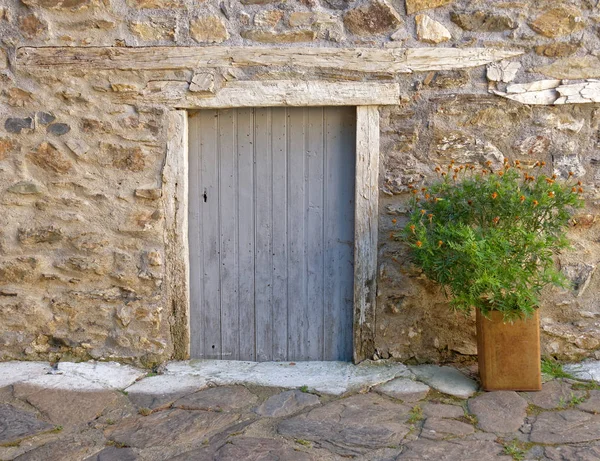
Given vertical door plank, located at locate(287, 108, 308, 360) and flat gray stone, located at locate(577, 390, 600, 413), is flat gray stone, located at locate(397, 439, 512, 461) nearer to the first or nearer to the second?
flat gray stone, located at locate(577, 390, 600, 413)

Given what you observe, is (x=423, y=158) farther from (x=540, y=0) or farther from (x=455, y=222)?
(x=540, y=0)

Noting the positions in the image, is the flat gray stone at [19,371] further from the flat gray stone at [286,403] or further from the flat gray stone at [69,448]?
the flat gray stone at [286,403]

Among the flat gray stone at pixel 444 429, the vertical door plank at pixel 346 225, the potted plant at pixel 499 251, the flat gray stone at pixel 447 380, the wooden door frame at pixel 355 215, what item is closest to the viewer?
the flat gray stone at pixel 444 429

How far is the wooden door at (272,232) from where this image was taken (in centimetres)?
385

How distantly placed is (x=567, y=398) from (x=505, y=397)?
326mm

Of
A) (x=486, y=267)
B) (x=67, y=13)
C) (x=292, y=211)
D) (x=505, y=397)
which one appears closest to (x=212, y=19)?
(x=67, y=13)

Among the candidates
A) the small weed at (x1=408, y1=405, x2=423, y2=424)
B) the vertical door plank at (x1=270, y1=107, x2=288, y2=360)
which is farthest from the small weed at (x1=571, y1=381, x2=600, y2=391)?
the vertical door plank at (x1=270, y1=107, x2=288, y2=360)

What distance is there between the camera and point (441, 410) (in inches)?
127

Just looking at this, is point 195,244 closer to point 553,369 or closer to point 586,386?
point 553,369

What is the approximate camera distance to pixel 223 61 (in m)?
3.69

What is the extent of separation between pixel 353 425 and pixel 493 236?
1.16 metres

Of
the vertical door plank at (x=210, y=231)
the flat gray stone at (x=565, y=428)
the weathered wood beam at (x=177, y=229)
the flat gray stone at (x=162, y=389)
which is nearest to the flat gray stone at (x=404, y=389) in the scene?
the flat gray stone at (x=565, y=428)

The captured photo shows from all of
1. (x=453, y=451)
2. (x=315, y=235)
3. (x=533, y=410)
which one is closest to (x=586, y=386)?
(x=533, y=410)

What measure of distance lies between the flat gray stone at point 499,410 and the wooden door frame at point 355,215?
77 centimetres
